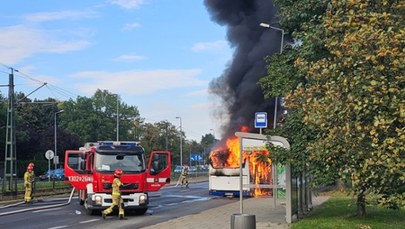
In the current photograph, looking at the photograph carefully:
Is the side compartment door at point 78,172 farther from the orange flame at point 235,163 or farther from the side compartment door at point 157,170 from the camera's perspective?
the orange flame at point 235,163

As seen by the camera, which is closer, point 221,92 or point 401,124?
point 401,124

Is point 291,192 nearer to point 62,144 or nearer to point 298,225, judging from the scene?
point 298,225

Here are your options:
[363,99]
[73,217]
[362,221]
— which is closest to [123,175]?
[73,217]

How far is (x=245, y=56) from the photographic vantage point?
36250 mm

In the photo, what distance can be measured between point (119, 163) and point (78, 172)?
60.8 inches

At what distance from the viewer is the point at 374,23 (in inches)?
265

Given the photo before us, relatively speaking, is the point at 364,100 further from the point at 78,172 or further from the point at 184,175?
the point at 184,175

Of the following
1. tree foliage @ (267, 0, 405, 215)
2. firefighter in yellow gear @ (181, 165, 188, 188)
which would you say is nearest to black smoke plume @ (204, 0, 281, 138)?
firefighter in yellow gear @ (181, 165, 188, 188)

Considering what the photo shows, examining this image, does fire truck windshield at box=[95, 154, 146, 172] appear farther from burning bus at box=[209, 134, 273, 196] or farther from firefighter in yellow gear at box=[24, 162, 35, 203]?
burning bus at box=[209, 134, 273, 196]

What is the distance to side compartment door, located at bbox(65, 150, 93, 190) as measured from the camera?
17516 mm

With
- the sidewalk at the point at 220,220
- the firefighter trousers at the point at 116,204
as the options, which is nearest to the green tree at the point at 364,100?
the sidewalk at the point at 220,220

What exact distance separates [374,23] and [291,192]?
6874 millimetres

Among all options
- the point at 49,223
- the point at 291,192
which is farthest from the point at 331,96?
the point at 49,223

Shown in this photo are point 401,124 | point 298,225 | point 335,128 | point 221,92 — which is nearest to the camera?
point 401,124
